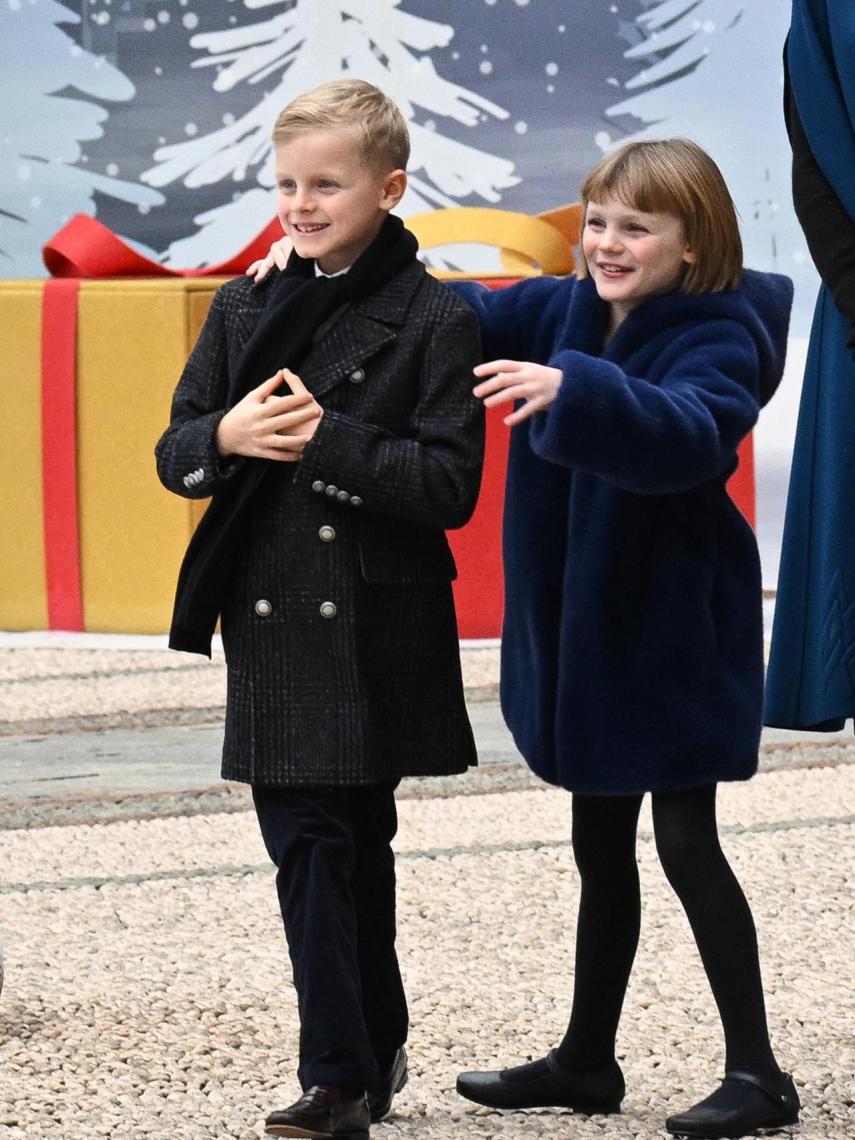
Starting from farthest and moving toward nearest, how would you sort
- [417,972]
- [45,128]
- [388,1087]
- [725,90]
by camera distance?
1. [45,128]
2. [725,90]
3. [417,972]
4. [388,1087]

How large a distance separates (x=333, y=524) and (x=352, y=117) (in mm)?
399

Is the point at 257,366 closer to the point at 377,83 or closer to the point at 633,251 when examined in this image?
the point at 633,251

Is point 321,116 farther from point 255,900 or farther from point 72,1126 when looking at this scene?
point 255,900

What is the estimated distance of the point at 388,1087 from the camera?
6.79ft

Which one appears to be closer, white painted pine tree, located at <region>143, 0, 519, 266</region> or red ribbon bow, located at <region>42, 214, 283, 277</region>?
red ribbon bow, located at <region>42, 214, 283, 277</region>

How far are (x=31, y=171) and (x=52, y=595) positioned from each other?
2564 mm

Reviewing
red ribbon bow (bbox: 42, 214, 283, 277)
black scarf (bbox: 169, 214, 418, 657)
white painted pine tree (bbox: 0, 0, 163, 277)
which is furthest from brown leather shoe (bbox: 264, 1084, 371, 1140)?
white painted pine tree (bbox: 0, 0, 163, 277)

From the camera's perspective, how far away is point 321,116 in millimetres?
1973

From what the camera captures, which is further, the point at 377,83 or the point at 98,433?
the point at 377,83

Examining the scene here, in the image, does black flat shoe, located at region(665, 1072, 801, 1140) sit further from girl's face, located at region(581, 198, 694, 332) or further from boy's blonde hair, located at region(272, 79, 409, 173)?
boy's blonde hair, located at region(272, 79, 409, 173)

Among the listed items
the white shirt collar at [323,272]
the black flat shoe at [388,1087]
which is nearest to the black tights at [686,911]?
the black flat shoe at [388,1087]

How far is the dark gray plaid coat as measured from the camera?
77.4 inches

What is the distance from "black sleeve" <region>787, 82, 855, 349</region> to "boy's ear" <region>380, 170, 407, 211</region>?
424mm

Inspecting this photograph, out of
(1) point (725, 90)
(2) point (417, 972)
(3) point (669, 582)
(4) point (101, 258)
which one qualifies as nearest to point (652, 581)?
(3) point (669, 582)
